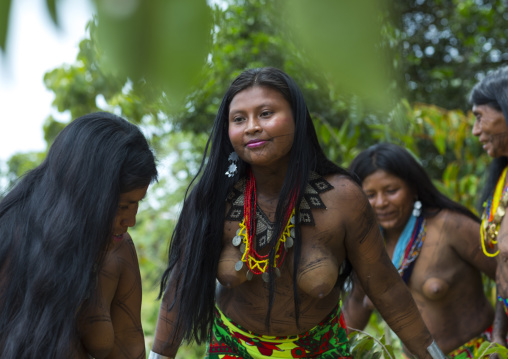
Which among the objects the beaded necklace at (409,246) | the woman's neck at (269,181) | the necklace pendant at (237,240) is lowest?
the beaded necklace at (409,246)

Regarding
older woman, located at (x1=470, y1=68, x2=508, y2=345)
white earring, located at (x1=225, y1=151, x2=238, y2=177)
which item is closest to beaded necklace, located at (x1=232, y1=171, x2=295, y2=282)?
white earring, located at (x1=225, y1=151, x2=238, y2=177)

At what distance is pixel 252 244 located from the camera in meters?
2.17

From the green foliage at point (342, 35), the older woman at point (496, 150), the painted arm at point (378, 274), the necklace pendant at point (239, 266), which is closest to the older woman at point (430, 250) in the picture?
the older woman at point (496, 150)

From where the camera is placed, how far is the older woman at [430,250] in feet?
9.34

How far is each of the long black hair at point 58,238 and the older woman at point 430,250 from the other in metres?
1.54

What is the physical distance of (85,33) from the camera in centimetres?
49

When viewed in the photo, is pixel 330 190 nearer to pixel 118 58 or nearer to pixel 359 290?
pixel 359 290

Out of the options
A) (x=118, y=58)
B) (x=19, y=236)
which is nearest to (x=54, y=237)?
(x=19, y=236)

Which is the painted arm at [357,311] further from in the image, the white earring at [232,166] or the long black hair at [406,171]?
the white earring at [232,166]

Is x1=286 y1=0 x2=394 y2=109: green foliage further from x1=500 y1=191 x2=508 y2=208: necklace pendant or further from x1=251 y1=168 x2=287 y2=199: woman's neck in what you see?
x1=500 y1=191 x2=508 y2=208: necklace pendant

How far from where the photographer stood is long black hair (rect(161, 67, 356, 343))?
2141mm

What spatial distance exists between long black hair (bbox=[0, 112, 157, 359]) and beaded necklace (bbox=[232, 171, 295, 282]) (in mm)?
494

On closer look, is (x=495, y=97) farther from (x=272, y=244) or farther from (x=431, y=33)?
(x=431, y=33)

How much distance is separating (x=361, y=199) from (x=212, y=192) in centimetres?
53
